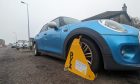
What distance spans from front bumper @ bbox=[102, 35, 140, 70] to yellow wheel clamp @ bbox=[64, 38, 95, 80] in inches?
13.7

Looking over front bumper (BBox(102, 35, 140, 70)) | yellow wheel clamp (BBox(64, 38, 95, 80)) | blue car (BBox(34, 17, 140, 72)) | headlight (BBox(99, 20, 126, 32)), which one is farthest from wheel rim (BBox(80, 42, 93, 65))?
headlight (BBox(99, 20, 126, 32))

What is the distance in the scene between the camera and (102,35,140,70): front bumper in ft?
11.0

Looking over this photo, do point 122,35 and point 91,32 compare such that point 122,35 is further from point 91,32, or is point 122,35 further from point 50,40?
point 50,40

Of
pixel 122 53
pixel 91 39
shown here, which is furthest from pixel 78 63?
pixel 122 53

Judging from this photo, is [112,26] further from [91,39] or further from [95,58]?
[95,58]

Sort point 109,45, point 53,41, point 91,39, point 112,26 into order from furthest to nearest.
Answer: point 53,41 → point 91,39 → point 112,26 → point 109,45

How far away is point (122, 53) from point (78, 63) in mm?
856

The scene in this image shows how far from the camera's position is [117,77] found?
3701 mm

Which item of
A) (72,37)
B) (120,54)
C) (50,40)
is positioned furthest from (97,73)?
(50,40)

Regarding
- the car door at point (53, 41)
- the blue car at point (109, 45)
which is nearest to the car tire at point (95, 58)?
the blue car at point (109, 45)

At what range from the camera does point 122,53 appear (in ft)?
11.3

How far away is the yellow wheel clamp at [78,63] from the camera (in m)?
3.53

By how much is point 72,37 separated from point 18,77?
4.65ft

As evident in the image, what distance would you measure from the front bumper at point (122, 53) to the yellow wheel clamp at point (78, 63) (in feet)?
1.14
